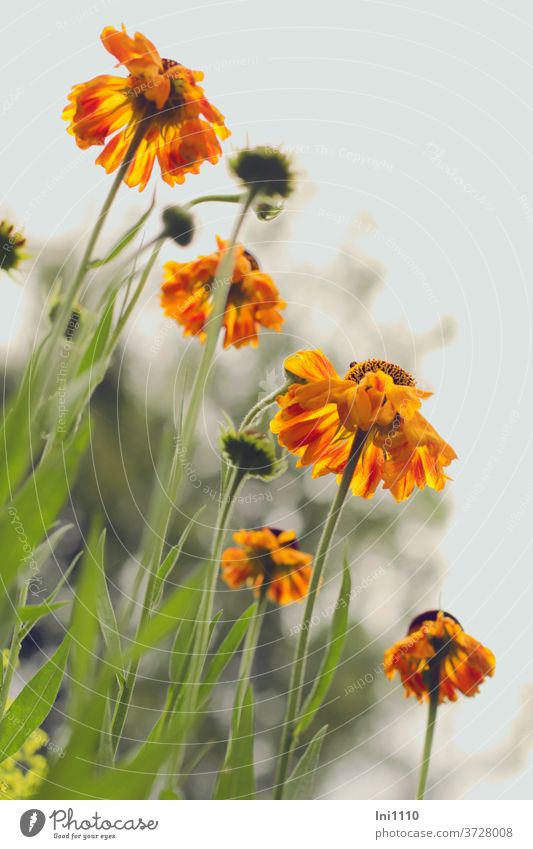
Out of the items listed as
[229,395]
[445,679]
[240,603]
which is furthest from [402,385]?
[240,603]

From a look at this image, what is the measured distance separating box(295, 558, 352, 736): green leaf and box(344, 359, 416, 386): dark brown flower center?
5.5 inches

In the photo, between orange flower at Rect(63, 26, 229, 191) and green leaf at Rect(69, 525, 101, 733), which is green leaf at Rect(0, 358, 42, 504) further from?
orange flower at Rect(63, 26, 229, 191)

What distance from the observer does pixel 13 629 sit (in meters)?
0.37

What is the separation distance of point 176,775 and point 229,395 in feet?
2.05

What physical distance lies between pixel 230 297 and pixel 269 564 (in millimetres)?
199

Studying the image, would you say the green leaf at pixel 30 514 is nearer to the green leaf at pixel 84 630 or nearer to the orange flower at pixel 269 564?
the green leaf at pixel 84 630

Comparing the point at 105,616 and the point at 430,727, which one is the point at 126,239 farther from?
the point at 430,727

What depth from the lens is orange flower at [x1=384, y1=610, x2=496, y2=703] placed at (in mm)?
473

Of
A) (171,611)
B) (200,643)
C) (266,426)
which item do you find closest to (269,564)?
(266,426)

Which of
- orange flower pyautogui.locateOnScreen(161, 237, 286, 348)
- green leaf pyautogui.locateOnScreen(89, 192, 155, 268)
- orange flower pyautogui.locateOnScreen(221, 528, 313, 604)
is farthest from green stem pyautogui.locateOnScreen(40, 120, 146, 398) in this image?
orange flower pyautogui.locateOnScreen(221, 528, 313, 604)

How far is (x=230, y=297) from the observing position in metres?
0.52

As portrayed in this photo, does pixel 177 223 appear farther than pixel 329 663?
Yes

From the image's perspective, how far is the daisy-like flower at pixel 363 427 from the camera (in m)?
0.41
